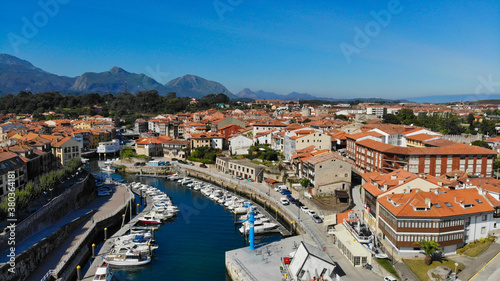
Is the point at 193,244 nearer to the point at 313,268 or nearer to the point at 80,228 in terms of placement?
the point at 80,228

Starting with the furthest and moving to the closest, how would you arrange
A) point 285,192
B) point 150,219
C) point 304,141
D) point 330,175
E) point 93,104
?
point 93,104 → point 304,141 → point 285,192 → point 330,175 → point 150,219

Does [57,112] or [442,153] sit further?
[57,112]

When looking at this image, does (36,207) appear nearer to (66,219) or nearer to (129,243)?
(66,219)

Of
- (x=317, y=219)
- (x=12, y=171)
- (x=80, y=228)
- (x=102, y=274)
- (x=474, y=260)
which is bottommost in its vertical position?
(x=102, y=274)

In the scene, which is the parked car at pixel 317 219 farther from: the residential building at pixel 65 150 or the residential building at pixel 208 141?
the residential building at pixel 65 150

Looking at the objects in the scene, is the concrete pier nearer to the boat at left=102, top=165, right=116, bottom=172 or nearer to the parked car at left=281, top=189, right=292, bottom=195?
the parked car at left=281, top=189, right=292, bottom=195

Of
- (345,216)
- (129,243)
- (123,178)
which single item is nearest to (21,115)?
(123,178)

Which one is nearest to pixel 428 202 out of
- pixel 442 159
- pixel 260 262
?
pixel 260 262
